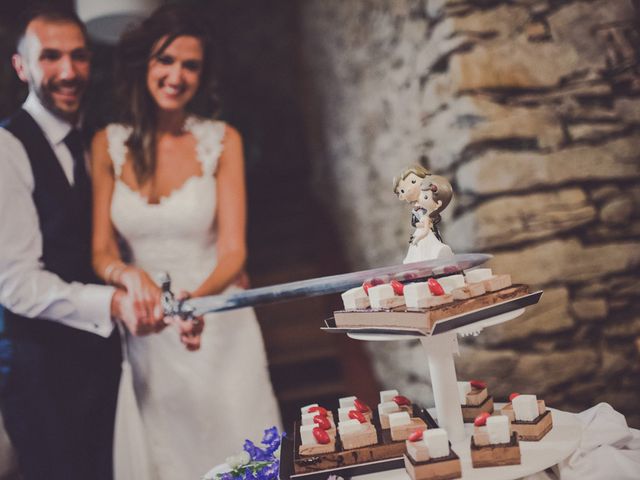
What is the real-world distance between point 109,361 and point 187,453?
429 mm

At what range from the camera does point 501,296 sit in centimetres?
125

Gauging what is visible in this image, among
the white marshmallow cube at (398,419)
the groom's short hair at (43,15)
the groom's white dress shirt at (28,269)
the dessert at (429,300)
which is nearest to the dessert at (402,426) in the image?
the white marshmallow cube at (398,419)

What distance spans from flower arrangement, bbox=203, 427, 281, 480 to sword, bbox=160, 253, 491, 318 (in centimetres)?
40

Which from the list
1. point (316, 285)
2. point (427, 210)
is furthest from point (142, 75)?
point (427, 210)

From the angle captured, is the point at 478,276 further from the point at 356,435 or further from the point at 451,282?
the point at 356,435

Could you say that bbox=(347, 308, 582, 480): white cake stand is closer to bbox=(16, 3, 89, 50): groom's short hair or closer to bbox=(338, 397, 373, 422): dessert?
bbox=(338, 397, 373, 422): dessert

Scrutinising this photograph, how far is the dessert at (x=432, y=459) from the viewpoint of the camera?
106cm

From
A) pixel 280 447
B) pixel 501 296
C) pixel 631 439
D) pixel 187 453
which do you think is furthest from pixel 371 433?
pixel 187 453

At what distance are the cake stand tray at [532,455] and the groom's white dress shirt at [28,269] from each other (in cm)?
116

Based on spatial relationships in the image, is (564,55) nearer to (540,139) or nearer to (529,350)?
(540,139)

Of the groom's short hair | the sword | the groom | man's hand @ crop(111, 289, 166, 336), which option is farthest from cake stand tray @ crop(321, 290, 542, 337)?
the groom's short hair

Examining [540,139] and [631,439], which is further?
[540,139]

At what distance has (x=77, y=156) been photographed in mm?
1945

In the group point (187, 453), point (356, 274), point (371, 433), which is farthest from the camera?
point (187, 453)
